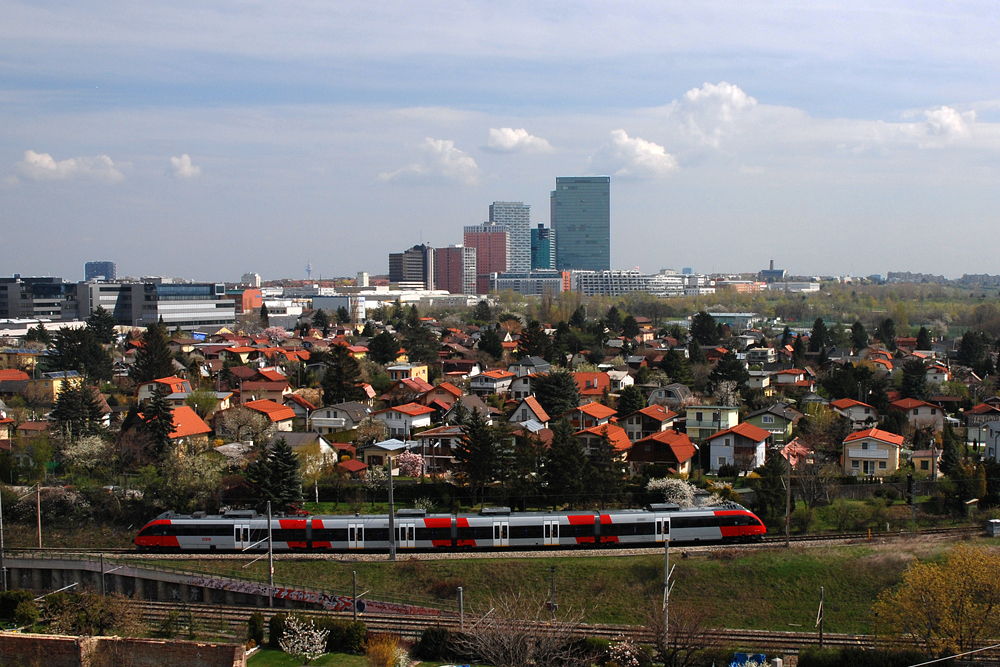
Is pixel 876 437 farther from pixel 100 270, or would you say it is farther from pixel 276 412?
pixel 100 270

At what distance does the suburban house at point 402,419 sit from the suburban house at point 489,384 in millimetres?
6745

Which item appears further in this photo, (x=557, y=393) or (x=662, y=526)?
(x=557, y=393)

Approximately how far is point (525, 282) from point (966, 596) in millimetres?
132183

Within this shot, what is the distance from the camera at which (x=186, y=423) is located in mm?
30328

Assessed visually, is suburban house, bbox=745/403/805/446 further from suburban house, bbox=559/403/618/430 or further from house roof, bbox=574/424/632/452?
suburban house, bbox=559/403/618/430

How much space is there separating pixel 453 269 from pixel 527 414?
376 feet

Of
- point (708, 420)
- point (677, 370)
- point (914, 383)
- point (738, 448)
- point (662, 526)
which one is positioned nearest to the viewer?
point (662, 526)

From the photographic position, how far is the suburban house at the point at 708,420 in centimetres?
3114

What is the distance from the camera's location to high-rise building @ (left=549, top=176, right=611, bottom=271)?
196250mm

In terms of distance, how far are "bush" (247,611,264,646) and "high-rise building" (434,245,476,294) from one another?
5110 inches

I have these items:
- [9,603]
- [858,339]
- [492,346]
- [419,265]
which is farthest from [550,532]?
[419,265]

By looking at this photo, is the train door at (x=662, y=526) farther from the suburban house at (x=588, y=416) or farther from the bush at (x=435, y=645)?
the suburban house at (x=588, y=416)

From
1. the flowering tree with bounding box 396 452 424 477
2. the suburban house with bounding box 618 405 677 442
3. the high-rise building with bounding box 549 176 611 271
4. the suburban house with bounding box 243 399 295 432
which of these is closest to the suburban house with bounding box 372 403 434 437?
the suburban house with bounding box 243 399 295 432

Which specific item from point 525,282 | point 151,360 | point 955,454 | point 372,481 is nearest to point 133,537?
point 372,481
